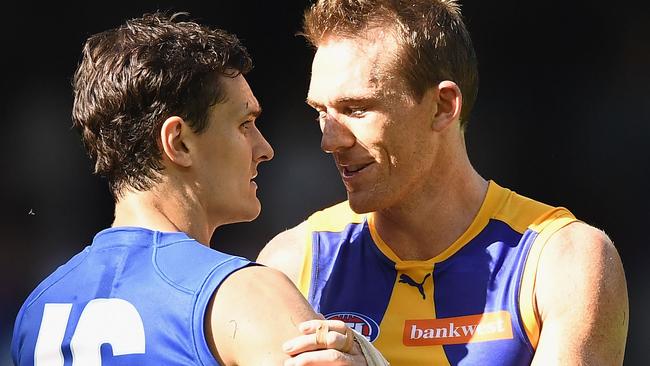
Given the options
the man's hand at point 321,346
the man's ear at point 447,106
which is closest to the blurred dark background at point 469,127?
the man's ear at point 447,106

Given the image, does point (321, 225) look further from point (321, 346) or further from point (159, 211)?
point (321, 346)

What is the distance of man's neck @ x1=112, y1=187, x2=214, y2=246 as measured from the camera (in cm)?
197

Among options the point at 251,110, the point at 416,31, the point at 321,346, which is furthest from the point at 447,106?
the point at 321,346

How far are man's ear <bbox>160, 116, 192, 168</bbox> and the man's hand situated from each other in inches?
17.5

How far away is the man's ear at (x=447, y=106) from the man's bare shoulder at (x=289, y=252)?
0.46 metres

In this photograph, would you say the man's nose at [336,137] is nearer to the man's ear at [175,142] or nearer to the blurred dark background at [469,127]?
the man's ear at [175,142]

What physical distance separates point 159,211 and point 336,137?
0.66m

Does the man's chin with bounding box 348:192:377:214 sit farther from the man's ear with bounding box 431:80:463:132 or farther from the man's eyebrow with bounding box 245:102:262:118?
the man's eyebrow with bounding box 245:102:262:118

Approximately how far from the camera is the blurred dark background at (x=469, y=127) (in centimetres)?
524

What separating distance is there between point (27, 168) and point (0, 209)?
26 cm

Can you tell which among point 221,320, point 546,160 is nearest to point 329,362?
point 221,320

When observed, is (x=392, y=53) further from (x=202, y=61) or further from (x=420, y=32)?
(x=202, y=61)

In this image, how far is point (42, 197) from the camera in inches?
213

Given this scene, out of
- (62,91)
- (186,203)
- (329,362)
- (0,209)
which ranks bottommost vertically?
(0,209)
